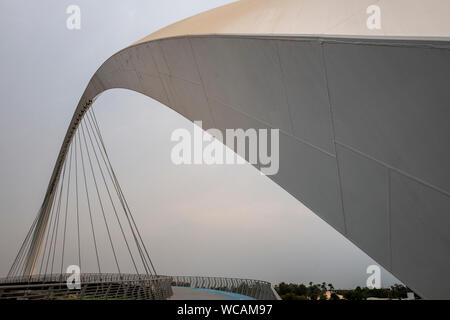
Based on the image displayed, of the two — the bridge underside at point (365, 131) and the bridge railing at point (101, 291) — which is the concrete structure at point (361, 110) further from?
the bridge railing at point (101, 291)

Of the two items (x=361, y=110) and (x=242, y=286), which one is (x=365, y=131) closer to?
(x=361, y=110)

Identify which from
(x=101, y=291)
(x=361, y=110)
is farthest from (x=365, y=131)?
(x=101, y=291)

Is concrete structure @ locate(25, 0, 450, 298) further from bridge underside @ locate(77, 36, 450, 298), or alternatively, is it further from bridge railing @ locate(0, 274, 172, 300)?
bridge railing @ locate(0, 274, 172, 300)

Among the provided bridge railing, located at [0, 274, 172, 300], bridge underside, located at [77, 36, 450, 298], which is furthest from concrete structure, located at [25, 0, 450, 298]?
bridge railing, located at [0, 274, 172, 300]

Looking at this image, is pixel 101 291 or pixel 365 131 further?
pixel 101 291
